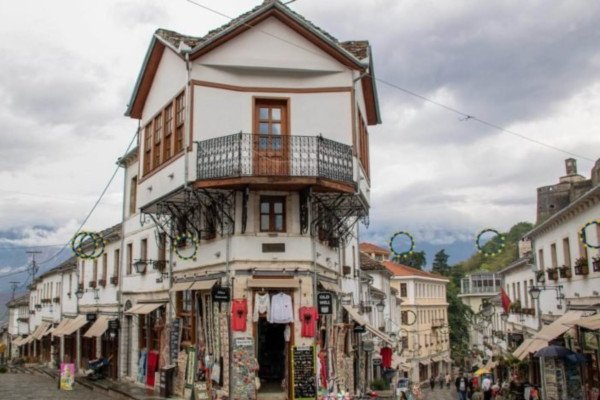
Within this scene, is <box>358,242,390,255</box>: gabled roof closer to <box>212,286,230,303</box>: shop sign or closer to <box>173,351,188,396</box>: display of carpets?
<box>173,351,188,396</box>: display of carpets

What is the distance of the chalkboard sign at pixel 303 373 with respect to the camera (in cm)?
1711

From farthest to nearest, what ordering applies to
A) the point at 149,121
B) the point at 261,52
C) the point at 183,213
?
the point at 149,121 → the point at 183,213 → the point at 261,52

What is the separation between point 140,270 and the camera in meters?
24.8

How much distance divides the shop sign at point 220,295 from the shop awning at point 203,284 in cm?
48

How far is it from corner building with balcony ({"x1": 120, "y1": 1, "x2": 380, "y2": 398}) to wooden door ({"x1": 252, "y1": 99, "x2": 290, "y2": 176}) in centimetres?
3

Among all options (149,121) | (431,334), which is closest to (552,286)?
(149,121)

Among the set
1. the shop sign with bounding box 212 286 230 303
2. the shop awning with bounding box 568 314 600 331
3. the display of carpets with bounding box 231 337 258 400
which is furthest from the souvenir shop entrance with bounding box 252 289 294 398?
the shop awning with bounding box 568 314 600 331

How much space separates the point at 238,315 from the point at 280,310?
1.13 meters

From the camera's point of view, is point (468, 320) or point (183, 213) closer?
point (183, 213)

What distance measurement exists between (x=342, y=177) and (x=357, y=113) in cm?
273

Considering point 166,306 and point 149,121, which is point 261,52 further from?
point 166,306

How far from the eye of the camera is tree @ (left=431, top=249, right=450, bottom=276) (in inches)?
4496

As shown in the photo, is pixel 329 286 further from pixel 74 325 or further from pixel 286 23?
pixel 74 325

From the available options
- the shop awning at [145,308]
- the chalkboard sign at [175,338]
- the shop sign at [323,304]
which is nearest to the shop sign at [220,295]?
the shop sign at [323,304]
